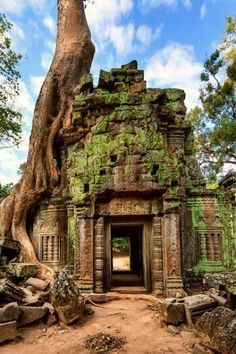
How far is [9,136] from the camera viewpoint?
42.0 ft

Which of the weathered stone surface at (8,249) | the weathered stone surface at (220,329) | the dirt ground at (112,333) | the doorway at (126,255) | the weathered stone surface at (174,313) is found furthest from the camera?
the weathered stone surface at (8,249)

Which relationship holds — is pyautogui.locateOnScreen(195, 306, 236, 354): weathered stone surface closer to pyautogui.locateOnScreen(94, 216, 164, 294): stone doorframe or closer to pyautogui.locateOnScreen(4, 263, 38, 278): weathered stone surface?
pyautogui.locateOnScreen(94, 216, 164, 294): stone doorframe

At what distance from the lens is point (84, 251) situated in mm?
6664

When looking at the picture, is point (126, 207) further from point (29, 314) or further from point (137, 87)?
point (137, 87)

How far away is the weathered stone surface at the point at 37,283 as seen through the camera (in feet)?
21.6

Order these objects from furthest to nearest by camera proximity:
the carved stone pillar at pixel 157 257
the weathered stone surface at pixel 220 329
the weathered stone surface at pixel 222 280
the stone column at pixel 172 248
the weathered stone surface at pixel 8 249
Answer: the weathered stone surface at pixel 8 249, the carved stone pillar at pixel 157 257, the stone column at pixel 172 248, the weathered stone surface at pixel 222 280, the weathered stone surface at pixel 220 329

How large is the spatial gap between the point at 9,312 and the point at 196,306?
2817 millimetres

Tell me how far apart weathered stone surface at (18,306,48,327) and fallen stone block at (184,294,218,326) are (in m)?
2.32

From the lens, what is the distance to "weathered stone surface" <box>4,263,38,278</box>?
6.98m

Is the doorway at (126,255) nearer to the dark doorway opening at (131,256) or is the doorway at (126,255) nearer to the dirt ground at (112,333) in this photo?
the dark doorway opening at (131,256)

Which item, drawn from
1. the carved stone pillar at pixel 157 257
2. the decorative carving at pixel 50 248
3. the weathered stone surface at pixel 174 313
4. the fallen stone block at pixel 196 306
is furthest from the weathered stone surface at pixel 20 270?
the fallen stone block at pixel 196 306

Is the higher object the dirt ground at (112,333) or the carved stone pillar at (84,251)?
the carved stone pillar at (84,251)

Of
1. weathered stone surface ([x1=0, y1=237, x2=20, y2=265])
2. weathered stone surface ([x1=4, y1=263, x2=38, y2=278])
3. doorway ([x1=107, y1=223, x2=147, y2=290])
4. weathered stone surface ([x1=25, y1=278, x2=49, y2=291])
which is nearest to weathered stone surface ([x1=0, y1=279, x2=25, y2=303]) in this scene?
weathered stone surface ([x1=25, y1=278, x2=49, y2=291])

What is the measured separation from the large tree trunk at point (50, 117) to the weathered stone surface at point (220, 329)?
4.29 m
